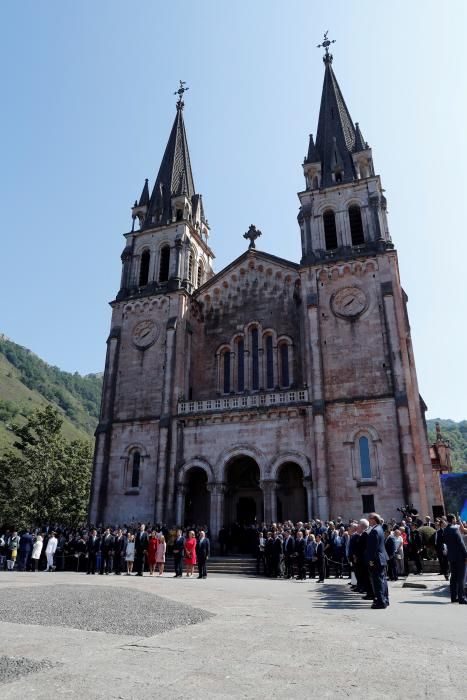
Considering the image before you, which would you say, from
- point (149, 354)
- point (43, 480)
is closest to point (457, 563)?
point (149, 354)

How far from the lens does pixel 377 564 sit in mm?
9805

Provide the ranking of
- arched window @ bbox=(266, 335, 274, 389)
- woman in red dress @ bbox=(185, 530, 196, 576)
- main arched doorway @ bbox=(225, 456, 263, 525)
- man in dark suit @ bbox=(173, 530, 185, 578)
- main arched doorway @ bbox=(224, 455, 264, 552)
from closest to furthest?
man in dark suit @ bbox=(173, 530, 185, 578) < woman in red dress @ bbox=(185, 530, 196, 576) < main arched doorway @ bbox=(224, 455, 264, 552) < main arched doorway @ bbox=(225, 456, 263, 525) < arched window @ bbox=(266, 335, 274, 389)

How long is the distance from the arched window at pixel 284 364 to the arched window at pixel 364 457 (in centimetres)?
617

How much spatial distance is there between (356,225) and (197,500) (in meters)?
20.1

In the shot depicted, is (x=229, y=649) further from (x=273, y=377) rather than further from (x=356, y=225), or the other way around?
(x=356, y=225)

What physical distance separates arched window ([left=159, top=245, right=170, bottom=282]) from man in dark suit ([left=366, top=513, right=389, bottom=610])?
90.7 ft

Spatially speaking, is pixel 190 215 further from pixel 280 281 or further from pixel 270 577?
pixel 270 577

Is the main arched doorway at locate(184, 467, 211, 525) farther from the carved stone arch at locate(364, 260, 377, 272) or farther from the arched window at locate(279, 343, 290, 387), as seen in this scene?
the carved stone arch at locate(364, 260, 377, 272)

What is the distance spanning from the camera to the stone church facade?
25.0 metres

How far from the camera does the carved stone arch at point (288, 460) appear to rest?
2544cm

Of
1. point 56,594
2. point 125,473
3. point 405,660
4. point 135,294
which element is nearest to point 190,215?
point 135,294

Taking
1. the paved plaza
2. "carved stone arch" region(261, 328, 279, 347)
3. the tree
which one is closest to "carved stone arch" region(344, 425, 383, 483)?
"carved stone arch" region(261, 328, 279, 347)

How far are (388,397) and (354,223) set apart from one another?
12396mm

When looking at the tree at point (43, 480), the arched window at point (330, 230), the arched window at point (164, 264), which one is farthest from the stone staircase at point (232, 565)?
the arched window at point (164, 264)
